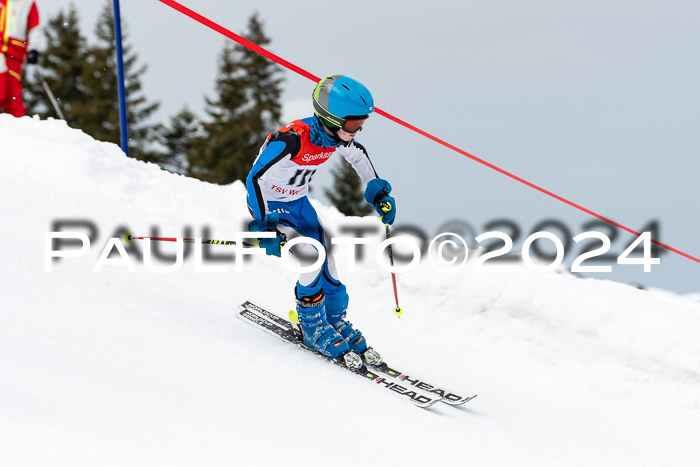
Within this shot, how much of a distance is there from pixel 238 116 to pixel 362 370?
26.8 m

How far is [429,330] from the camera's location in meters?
6.82

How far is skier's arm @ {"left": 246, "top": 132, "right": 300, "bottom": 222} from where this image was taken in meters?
4.64

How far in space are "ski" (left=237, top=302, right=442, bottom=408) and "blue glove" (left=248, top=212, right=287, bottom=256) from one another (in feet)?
3.24

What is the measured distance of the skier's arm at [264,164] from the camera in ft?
15.2

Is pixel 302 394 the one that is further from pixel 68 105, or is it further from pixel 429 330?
pixel 68 105

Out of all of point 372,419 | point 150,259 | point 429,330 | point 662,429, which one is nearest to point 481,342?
point 429,330

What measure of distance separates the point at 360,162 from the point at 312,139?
779mm

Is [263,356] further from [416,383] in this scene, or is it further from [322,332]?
[416,383]

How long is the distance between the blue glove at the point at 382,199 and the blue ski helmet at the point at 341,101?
2.61 feet

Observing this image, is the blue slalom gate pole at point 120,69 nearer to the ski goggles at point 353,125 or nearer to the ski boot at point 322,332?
the ski goggles at point 353,125

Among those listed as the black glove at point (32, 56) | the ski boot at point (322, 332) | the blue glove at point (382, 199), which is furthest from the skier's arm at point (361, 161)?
the black glove at point (32, 56)

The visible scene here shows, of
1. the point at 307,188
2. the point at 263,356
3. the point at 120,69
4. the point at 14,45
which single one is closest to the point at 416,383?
the point at 263,356

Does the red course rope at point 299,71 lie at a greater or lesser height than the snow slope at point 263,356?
greater

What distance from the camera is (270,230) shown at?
183 inches
